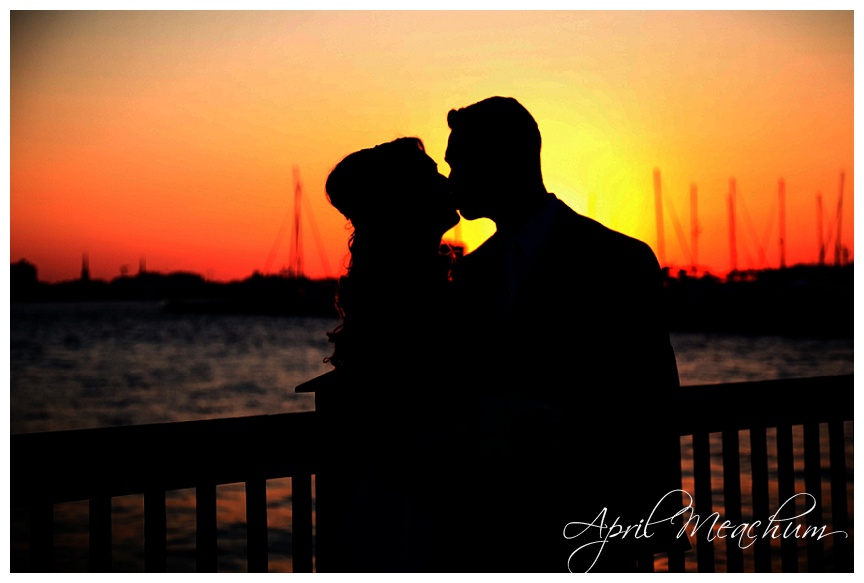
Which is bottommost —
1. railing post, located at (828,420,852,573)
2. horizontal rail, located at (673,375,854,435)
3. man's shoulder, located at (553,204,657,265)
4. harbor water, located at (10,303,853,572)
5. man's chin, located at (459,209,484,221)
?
harbor water, located at (10,303,853,572)

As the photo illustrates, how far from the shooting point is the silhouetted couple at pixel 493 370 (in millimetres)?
2150

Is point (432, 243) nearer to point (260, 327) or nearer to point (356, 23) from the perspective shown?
point (356, 23)

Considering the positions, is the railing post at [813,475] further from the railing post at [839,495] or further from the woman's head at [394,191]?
the woman's head at [394,191]

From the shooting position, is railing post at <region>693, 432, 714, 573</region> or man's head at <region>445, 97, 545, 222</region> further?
railing post at <region>693, 432, 714, 573</region>

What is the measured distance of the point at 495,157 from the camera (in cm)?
239

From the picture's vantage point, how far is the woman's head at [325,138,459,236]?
7.57 feet

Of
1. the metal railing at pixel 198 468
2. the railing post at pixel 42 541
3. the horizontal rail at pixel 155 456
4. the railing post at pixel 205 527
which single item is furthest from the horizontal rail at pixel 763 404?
the railing post at pixel 42 541

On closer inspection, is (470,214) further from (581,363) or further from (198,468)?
(198,468)

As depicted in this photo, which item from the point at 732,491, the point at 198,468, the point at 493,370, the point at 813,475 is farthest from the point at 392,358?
Answer: the point at 813,475

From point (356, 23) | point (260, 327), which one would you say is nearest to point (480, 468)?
point (356, 23)

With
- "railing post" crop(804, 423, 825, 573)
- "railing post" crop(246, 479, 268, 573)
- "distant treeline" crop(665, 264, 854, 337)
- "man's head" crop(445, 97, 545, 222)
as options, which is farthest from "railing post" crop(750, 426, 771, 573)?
"distant treeline" crop(665, 264, 854, 337)

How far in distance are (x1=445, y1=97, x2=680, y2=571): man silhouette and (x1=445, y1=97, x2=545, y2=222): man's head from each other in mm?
128

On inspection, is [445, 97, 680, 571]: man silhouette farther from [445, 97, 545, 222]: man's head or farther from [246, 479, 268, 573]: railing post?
[246, 479, 268, 573]: railing post

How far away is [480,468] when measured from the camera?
2.17m
